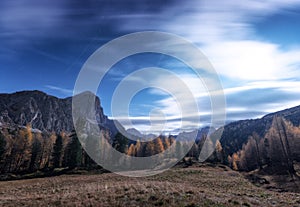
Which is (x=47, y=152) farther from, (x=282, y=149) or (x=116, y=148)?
(x=282, y=149)

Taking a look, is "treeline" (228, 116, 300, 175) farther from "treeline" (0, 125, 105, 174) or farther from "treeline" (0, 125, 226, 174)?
"treeline" (0, 125, 105, 174)

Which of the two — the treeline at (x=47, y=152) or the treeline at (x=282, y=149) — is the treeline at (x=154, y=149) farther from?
A: the treeline at (x=282, y=149)

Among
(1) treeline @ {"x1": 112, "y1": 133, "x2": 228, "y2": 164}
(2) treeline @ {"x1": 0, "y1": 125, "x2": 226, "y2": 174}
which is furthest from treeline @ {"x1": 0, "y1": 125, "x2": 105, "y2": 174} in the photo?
(1) treeline @ {"x1": 112, "y1": 133, "x2": 228, "y2": 164}

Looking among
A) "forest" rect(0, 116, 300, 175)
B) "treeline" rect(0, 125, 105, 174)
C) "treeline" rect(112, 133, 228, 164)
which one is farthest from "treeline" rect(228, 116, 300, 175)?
"treeline" rect(0, 125, 105, 174)

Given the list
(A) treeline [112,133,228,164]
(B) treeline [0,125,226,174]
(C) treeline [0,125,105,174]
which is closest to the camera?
(C) treeline [0,125,105,174]

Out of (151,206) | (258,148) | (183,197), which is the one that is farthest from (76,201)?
(258,148)

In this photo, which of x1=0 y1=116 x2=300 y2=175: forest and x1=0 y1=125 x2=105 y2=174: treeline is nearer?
x1=0 y1=116 x2=300 y2=175: forest

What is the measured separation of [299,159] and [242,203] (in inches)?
2463

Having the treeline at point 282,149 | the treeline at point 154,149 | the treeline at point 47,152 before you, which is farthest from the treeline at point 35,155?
the treeline at point 282,149

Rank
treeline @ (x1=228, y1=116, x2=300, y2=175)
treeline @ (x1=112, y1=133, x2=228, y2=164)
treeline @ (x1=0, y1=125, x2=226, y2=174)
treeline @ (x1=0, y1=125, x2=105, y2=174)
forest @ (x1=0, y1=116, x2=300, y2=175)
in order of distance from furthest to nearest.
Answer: treeline @ (x1=112, y1=133, x2=228, y2=164) → treeline @ (x1=0, y1=125, x2=226, y2=174) → treeline @ (x1=0, y1=125, x2=105, y2=174) → forest @ (x1=0, y1=116, x2=300, y2=175) → treeline @ (x1=228, y1=116, x2=300, y2=175)

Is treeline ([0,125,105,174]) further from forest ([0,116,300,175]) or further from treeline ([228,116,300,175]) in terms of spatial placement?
treeline ([228,116,300,175])

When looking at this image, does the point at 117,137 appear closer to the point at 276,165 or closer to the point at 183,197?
the point at 276,165

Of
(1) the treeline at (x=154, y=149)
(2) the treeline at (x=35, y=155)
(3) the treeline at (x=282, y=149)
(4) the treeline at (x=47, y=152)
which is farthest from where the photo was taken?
(1) the treeline at (x=154, y=149)

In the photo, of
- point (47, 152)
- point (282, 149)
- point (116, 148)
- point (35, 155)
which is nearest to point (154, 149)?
point (116, 148)
